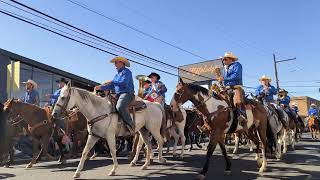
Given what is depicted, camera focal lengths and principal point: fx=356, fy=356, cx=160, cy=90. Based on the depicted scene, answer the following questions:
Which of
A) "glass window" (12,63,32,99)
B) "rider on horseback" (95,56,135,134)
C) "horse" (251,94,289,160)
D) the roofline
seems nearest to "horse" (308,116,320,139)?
"horse" (251,94,289,160)

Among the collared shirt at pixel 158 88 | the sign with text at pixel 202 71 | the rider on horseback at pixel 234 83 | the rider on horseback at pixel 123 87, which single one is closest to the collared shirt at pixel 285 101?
the collared shirt at pixel 158 88

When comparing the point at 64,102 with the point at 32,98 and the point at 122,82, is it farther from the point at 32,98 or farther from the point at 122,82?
the point at 32,98

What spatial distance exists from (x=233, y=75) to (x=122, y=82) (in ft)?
9.92

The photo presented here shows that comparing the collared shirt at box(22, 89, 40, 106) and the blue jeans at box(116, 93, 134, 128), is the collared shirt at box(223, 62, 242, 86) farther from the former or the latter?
the collared shirt at box(22, 89, 40, 106)

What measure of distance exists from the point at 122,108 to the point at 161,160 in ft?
9.27

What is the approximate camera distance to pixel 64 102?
8555 millimetres

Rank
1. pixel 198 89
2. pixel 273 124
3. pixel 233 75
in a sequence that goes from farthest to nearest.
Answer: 1. pixel 273 124
2. pixel 233 75
3. pixel 198 89

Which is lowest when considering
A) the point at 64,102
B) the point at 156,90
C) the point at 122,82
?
the point at 64,102

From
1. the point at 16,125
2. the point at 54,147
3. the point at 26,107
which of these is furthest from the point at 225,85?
the point at 54,147

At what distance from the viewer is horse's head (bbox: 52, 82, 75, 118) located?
8484 millimetres

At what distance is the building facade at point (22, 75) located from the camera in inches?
772

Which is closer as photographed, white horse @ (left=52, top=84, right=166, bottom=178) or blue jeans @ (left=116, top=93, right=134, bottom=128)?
white horse @ (left=52, top=84, right=166, bottom=178)

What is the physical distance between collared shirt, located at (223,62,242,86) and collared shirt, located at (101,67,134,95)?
103 inches

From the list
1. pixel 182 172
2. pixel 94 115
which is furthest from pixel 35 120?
pixel 182 172
